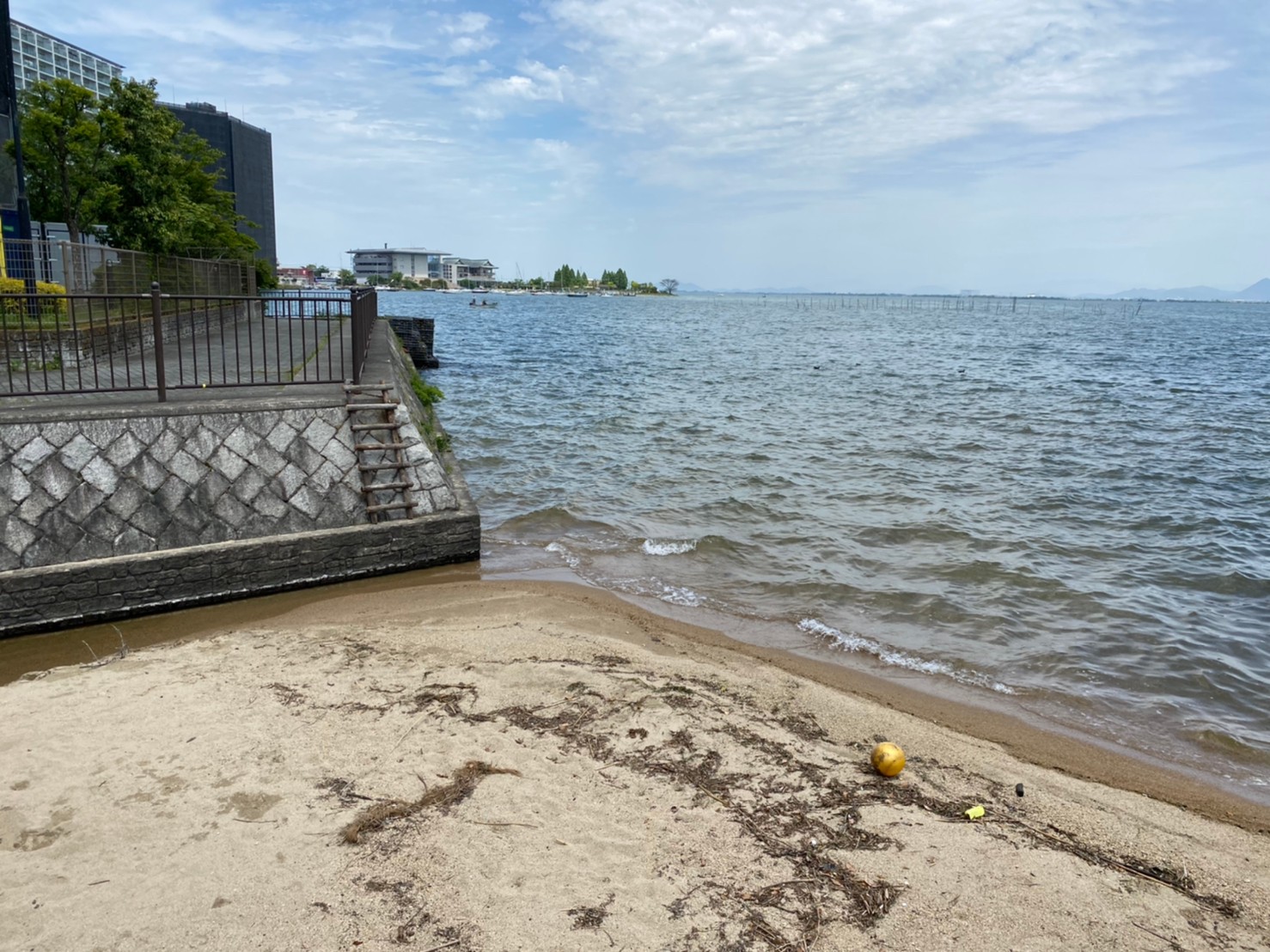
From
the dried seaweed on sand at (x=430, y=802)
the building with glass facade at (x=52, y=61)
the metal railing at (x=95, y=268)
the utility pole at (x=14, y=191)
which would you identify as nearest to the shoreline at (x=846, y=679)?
the dried seaweed on sand at (x=430, y=802)

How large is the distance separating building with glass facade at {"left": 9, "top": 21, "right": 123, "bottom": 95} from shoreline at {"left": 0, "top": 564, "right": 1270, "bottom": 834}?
110733 millimetres

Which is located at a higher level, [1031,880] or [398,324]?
[398,324]

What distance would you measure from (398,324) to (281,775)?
3022cm

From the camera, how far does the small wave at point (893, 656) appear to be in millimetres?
7156

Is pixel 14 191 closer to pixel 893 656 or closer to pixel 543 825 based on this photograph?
pixel 893 656

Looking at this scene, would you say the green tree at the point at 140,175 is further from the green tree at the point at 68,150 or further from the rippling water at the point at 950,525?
the rippling water at the point at 950,525

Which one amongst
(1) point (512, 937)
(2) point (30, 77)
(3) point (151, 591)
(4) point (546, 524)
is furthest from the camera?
(2) point (30, 77)

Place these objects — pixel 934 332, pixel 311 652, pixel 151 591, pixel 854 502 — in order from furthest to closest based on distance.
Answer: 1. pixel 934 332
2. pixel 854 502
3. pixel 151 591
4. pixel 311 652

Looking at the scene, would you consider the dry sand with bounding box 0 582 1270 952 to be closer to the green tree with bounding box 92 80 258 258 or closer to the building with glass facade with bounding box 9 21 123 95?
the green tree with bounding box 92 80 258 258

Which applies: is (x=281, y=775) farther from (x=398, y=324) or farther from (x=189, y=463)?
(x=398, y=324)

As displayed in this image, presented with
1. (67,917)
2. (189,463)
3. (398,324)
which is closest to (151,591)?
(189,463)

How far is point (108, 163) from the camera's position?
24328 millimetres

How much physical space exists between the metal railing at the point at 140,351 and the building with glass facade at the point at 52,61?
332 feet

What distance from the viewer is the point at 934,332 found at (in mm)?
82688
